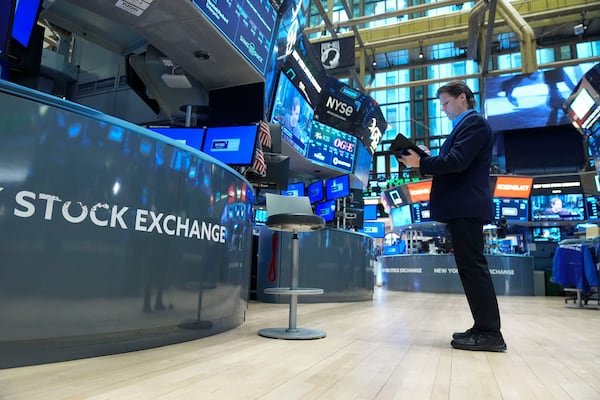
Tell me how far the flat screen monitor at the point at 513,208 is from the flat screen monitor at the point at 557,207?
367 mm

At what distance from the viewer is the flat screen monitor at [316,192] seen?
9695mm

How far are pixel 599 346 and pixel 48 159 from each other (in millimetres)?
3248

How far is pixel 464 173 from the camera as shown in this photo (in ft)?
7.96

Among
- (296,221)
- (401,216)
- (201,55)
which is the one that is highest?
(201,55)

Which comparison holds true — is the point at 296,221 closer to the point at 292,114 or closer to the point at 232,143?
the point at 232,143

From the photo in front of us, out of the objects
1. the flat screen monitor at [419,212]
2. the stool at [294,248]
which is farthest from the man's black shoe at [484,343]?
the flat screen monitor at [419,212]

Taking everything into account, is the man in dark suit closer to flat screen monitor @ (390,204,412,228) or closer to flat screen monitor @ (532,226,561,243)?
flat screen monitor @ (390,204,412,228)

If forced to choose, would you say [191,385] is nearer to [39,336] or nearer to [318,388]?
[318,388]

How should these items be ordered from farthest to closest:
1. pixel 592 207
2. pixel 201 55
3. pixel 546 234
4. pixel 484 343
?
pixel 546 234 < pixel 592 207 < pixel 201 55 < pixel 484 343

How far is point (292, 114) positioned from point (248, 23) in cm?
348

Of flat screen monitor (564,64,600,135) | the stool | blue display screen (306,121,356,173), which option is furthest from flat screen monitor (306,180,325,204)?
the stool

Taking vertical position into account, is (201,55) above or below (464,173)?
above

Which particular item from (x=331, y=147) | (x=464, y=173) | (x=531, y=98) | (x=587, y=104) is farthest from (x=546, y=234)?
(x=464, y=173)

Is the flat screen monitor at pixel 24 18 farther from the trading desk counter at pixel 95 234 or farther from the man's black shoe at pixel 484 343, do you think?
the man's black shoe at pixel 484 343
